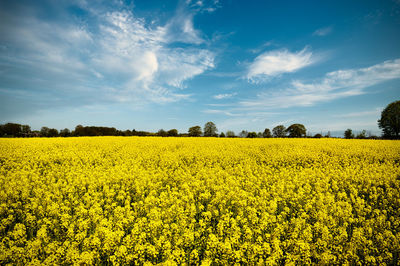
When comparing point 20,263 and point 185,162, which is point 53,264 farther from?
point 185,162

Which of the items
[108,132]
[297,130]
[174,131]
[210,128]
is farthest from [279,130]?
[108,132]

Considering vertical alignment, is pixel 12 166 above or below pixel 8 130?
below

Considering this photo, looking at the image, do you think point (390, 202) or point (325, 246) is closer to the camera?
point (325, 246)

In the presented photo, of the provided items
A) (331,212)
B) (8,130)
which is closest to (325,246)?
(331,212)

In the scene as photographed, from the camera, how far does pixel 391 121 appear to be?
46188 millimetres

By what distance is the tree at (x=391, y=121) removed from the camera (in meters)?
45.4

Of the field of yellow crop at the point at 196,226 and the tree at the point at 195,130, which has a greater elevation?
the tree at the point at 195,130

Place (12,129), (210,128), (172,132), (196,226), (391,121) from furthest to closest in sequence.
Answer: (210,128) → (172,132) → (12,129) → (391,121) → (196,226)

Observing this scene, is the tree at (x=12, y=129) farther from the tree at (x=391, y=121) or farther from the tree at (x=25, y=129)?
the tree at (x=391, y=121)

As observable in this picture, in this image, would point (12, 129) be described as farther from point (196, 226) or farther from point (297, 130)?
point (297, 130)

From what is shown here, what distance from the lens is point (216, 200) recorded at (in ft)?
20.7

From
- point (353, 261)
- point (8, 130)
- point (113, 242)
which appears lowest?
point (353, 261)

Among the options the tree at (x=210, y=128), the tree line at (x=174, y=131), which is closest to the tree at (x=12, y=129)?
the tree line at (x=174, y=131)

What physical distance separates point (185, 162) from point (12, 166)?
36.0 feet
